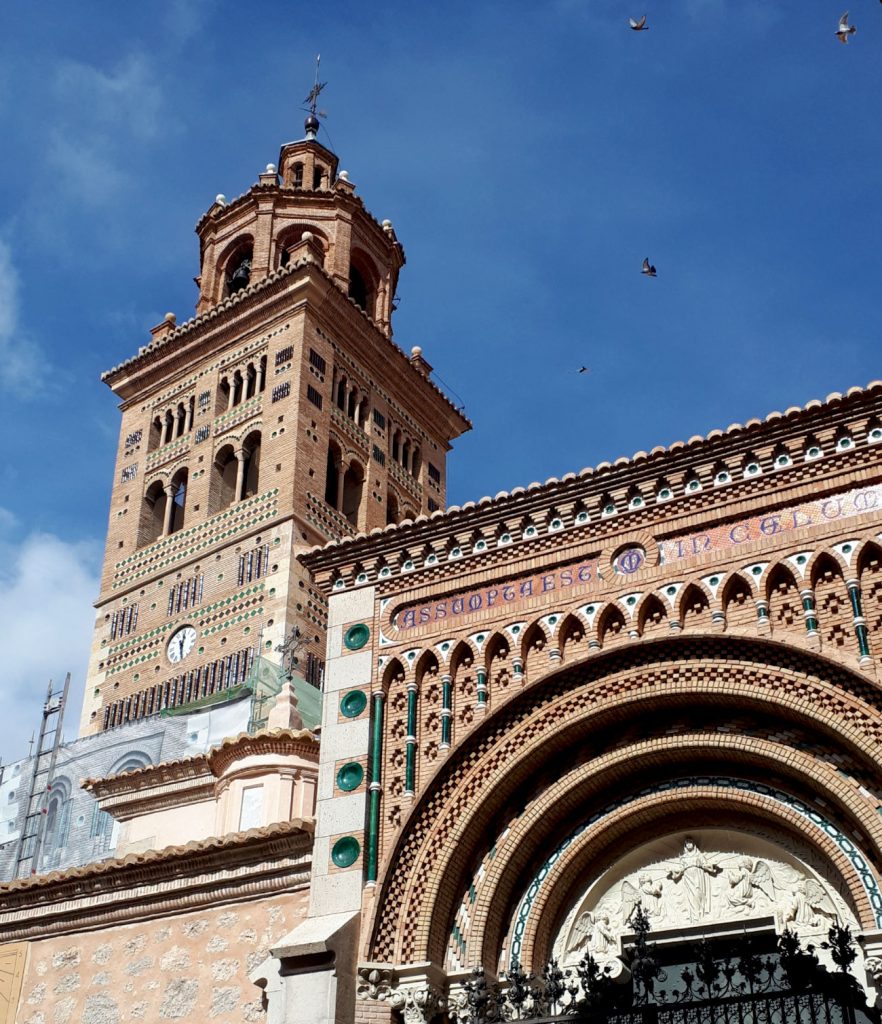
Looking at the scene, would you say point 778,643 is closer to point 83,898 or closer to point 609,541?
point 609,541

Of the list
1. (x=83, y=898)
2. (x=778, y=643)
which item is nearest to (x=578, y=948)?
(x=778, y=643)

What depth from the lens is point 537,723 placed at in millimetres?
12695

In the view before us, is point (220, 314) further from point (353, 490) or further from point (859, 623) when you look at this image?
point (859, 623)

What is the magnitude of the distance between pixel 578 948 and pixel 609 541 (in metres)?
3.48

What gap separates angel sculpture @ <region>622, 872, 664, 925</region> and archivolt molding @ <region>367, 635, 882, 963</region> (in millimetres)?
1280

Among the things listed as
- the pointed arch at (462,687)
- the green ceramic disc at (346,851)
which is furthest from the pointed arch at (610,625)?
the green ceramic disc at (346,851)

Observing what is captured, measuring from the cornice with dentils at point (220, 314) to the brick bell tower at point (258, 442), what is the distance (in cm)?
6

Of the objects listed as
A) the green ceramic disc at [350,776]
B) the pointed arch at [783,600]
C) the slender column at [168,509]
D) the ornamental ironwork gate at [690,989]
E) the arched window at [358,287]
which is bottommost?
the ornamental ironwork gate at [690,989]

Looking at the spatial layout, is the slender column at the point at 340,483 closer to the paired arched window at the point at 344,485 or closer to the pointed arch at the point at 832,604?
the paired arched window at the point at 344,485

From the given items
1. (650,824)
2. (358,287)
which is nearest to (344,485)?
(358,287)

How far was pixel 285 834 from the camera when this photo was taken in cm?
1342

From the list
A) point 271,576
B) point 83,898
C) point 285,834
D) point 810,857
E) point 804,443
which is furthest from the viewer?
point 271,576

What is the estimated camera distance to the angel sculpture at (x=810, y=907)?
1134 cm

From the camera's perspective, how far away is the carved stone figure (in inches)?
469
